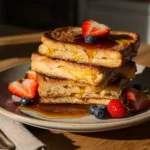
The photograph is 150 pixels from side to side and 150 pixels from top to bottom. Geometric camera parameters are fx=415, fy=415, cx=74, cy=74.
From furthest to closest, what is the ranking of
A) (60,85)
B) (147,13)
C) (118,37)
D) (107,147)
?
1. (147,13)
2. (118,37)
3. (60,85)
4. (107,147)

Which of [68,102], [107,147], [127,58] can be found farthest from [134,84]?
[107,147]

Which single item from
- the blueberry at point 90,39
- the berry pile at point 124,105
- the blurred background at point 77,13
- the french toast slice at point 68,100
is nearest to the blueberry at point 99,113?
the berry pile at point 124,105

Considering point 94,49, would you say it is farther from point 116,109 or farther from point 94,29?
point 116,109

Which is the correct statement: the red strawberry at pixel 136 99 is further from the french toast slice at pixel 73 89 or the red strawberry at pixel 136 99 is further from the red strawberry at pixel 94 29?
the red strawberry at pixel 94 29

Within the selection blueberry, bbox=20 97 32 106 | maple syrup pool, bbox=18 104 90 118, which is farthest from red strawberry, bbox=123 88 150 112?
blueberry, bbox=20 97 32 106

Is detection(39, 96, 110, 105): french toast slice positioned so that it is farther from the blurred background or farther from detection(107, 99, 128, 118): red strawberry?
the blurred background

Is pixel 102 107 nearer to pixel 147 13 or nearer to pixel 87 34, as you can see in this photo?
pixel 87 34
